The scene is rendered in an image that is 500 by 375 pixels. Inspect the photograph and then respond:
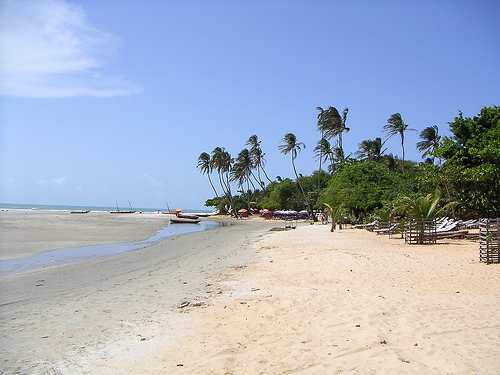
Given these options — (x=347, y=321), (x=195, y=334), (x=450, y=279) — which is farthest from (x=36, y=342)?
(x=450, y=279)

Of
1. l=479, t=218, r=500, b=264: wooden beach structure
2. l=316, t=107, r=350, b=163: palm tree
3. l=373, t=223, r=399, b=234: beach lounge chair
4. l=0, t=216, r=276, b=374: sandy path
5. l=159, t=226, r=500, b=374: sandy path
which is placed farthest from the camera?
l=316, t=107, r=350, b=163: palm tree

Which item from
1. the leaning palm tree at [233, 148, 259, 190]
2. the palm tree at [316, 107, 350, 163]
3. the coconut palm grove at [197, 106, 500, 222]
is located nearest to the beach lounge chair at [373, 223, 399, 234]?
the coconut palm grove at [197, 106, 500, 222]

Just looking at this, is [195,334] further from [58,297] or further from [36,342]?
[58,297]

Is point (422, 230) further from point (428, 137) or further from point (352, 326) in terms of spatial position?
point (428, 137)

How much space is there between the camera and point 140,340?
5.05m

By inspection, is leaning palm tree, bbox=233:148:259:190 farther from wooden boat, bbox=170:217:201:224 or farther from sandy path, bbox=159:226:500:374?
sandy path, bbox=159:226:500:374

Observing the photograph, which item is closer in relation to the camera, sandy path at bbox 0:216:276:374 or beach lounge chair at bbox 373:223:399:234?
sandy path at bbox 0:216:276:374

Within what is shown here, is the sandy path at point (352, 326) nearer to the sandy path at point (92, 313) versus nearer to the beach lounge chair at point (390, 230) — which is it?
the sandy path at point (92, 313)

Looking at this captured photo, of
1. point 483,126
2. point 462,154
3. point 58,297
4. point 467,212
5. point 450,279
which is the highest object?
point 483,126

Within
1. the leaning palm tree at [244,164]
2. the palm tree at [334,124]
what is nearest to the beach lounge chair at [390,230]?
the palm tree at [334,124]

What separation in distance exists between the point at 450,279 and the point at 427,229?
27.0 feet

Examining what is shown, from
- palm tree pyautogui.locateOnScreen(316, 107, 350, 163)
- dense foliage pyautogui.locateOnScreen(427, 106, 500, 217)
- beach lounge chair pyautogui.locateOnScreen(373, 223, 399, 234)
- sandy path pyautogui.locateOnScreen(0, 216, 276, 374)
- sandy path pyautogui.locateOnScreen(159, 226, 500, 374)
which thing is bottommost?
sandy path pyautogui.locateOnScreen(0, 216, 276, 374)

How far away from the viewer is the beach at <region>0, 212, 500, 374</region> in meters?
4.21

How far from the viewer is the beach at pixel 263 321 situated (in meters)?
4.21
